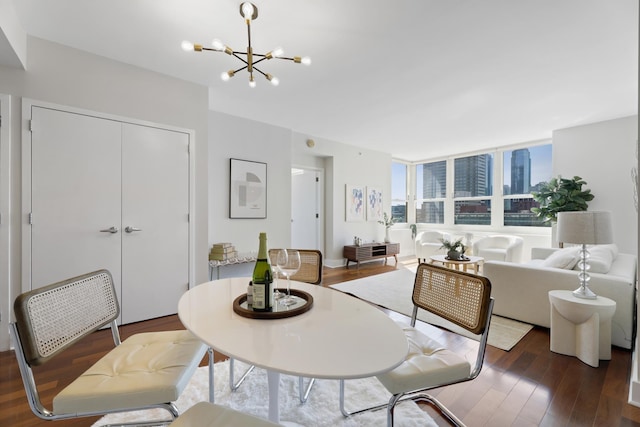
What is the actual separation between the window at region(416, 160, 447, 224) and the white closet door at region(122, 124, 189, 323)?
6060 mm

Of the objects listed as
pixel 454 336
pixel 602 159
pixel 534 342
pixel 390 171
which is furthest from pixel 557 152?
pixel 454 336

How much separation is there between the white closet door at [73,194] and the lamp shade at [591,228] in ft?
13.0

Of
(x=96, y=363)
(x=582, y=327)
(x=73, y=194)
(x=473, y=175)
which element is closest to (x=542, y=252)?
(x=582, y=327)

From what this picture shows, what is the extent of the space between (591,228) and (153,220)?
151 inches

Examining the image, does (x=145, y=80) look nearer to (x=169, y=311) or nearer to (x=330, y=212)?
(x=169, y=311)

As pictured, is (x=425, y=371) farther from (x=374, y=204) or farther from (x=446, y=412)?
(x=374, y=204)

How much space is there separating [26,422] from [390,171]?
6521 mm

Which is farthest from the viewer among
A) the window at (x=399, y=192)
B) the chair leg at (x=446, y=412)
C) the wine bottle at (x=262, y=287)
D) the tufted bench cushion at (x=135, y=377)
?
the window at (x=399, y=192)

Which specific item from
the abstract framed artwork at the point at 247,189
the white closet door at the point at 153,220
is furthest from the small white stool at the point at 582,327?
the abstract framed artwork at the point at 247,189

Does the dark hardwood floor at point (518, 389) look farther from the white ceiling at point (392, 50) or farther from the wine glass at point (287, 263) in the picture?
the white ceiling at point (392, 50)

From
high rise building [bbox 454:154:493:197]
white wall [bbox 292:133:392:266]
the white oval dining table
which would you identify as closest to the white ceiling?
white wall [bbox 292:133:392:266]

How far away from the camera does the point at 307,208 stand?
5484 mm

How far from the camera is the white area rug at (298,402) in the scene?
1.47 m

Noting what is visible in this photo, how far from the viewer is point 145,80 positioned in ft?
8.92
